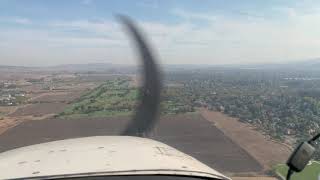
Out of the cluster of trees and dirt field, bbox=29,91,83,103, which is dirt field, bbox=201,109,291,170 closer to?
the cluster of trees

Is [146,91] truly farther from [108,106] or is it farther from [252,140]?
[108,106]

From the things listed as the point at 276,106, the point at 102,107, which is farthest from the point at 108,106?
the point at 276,106

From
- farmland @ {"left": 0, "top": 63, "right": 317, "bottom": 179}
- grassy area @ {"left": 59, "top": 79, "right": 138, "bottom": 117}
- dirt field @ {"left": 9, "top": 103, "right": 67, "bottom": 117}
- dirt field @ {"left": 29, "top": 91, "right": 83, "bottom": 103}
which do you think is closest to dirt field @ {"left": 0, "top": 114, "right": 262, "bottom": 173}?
farmland @ {"left": 0, "top": 63, "right": 317, "bottom": 179}

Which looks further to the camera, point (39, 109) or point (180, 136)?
point (39, 109)

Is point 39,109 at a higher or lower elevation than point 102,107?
lower

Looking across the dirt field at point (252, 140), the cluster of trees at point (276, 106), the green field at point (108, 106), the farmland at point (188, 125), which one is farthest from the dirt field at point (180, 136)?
the cluster of trees at point (276, 106)

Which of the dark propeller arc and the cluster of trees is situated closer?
the dark propeller arc

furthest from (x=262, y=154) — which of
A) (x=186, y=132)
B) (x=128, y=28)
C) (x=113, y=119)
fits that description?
(x=128, y=28)
